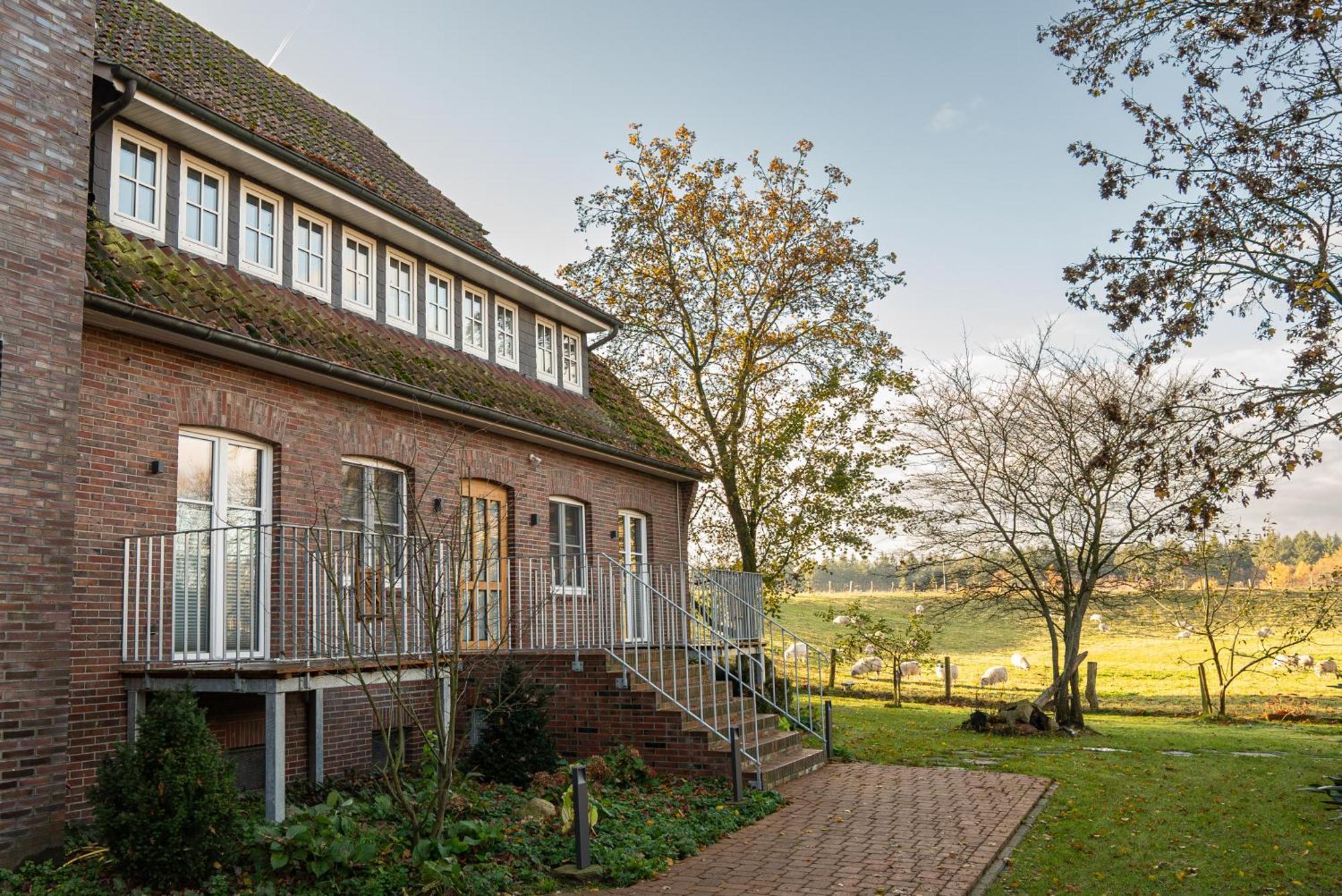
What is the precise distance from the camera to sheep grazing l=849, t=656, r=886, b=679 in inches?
1179

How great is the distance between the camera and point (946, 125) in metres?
11.6

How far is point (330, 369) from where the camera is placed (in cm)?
968

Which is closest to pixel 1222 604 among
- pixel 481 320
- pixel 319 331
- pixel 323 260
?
pixel 481 320

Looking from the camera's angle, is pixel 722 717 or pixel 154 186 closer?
pixel 154 186

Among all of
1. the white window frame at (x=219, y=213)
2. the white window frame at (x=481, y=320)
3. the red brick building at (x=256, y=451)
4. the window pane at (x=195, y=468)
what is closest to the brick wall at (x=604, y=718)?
the red brick building at (x=256, y=451)

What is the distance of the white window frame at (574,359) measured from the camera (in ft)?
52.7

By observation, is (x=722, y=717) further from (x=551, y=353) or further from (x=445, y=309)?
(x=551, y=353)

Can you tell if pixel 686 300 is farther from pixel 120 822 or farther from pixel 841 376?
pixel 120 822

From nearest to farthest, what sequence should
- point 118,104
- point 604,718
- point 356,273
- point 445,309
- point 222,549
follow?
1. point 118,104
2. point 222,549
3. point 604,718
4. point 356,273
5. point 445,309

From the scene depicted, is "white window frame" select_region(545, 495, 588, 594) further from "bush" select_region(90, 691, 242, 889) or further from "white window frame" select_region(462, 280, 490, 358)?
"bush" select_region(90, 691, 242, 889)

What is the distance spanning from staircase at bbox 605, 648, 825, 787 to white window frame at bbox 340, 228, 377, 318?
4.90 m

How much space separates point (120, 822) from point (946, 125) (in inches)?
404

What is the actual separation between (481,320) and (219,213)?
4.46 metres

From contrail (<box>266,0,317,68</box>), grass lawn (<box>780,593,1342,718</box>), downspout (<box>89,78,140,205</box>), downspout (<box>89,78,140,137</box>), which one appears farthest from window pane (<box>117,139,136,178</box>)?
grass lawn (<box>780,593,1342,718</box>)
